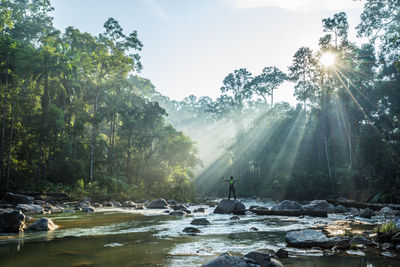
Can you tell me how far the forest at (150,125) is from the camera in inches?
960

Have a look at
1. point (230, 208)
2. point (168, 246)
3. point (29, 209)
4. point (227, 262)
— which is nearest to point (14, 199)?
point (29, 209)

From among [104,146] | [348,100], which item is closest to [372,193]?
[348,100]

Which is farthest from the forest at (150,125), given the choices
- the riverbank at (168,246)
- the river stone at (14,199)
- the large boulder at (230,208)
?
the riverbank at (168,246)

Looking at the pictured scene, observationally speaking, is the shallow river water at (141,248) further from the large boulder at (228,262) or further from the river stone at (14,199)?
the river stone at (14,199)

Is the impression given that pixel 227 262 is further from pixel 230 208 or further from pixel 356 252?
pixel 230 208

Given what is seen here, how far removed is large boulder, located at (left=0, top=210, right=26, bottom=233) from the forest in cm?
1490

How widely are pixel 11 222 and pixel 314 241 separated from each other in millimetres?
9124

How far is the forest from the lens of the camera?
80.0ft

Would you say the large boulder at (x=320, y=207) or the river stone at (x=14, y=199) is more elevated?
the river stone at (x=14, y=199)

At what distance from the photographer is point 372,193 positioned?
24.2 m

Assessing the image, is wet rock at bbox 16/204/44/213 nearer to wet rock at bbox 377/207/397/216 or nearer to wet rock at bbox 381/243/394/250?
wet rock at bbox 381/243/394/250

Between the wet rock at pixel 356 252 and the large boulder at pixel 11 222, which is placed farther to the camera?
the large boulder at pixel 11 222

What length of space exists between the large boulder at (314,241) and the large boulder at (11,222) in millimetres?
8371

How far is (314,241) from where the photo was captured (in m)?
7.02
